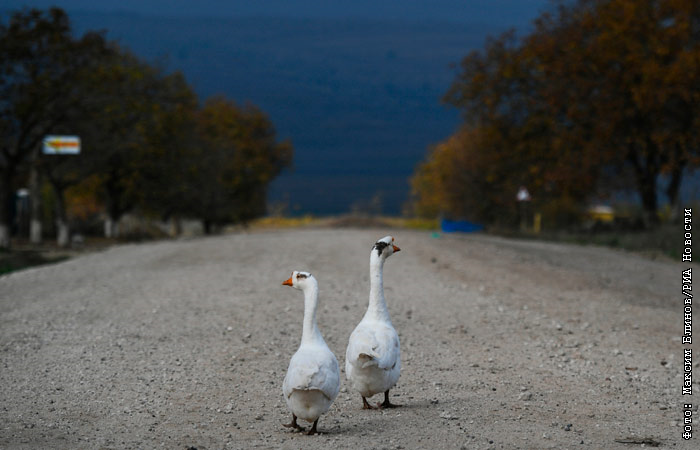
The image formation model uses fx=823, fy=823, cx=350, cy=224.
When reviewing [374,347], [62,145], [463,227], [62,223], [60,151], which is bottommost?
[374,347]

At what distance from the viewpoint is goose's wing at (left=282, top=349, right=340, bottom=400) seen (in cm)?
612

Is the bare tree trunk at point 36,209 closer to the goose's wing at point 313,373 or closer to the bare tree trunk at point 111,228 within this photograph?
the bare tree trunk at point 111,228

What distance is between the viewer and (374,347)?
695cm

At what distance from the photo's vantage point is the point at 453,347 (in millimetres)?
10492

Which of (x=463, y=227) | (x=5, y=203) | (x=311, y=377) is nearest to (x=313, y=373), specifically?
(x=311, y=377)

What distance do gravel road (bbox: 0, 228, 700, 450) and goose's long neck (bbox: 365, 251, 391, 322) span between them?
2.84 ft

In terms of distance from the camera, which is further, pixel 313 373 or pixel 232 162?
pixel 232 162

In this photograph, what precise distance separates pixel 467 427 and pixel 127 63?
126ft

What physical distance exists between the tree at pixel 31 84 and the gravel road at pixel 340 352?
1359cm

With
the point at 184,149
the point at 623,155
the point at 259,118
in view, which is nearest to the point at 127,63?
the point at 184,149

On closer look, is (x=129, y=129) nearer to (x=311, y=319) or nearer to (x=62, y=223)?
(x=62, y=223)

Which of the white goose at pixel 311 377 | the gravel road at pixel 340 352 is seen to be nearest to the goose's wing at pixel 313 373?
the white goose at pixel 311 377

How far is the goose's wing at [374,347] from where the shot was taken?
6.90m

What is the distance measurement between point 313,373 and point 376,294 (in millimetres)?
1406
